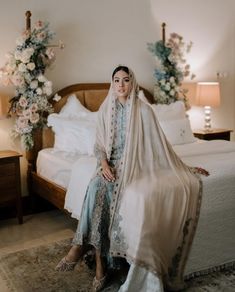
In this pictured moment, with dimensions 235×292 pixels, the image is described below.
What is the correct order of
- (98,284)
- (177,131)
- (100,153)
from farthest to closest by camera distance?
(177,131) < (100,153) < (98,284)

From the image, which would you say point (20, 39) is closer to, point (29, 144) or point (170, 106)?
point (29, 144)

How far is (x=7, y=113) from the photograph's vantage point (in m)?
3.77

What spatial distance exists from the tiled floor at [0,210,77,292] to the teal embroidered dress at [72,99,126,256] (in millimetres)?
861

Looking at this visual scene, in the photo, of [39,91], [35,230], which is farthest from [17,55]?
[35,230]

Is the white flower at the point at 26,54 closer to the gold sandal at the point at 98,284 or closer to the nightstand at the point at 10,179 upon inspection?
the nightstand at the point at 10,179

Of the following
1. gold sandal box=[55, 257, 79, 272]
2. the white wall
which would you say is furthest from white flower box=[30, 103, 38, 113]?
gold sandal box=[55, 257, 79, 272]

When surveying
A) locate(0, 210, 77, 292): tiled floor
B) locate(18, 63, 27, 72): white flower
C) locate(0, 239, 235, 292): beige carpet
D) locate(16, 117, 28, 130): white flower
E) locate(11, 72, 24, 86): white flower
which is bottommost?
locate(0, 210, 77, 292): tiled floor

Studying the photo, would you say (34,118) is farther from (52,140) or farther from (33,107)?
(52,140)

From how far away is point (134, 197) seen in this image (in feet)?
7.64

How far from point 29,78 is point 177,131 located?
1636mm

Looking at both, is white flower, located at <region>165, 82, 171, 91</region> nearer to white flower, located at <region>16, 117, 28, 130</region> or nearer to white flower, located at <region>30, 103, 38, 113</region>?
white flower, located at <region>30, 103, 38, 113</region>

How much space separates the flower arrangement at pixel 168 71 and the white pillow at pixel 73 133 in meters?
1.20

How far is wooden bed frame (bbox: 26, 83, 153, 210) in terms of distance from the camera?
3510 mm

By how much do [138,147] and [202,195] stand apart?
1.74 ft
